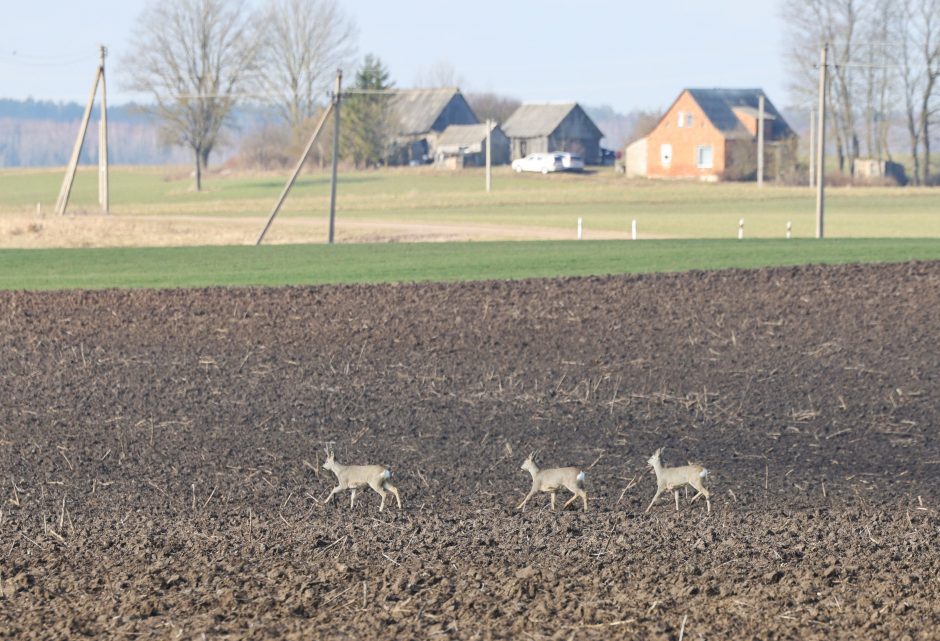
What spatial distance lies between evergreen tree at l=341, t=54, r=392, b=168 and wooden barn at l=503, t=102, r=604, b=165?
12948 mm

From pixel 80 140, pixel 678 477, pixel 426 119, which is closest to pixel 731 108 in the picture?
pixel 426 119

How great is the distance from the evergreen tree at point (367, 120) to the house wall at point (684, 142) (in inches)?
838

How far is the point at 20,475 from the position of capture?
11.4 metres

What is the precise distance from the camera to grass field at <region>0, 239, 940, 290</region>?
974 inches

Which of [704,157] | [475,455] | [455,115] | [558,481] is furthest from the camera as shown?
[455,115]

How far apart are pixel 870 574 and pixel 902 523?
1.83m

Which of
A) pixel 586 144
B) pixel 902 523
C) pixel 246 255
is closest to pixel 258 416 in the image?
pixel 902 523

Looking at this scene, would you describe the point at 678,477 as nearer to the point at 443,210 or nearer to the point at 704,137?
the point at 443,210

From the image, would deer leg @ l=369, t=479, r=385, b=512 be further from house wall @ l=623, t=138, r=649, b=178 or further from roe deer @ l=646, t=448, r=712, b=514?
house wall @ l=623, t=138, r=649, b=178

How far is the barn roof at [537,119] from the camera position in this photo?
116625 mm

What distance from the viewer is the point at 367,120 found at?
107 metres

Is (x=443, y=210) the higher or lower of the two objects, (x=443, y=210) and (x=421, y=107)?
the lower

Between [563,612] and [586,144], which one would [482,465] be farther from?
[586,144]

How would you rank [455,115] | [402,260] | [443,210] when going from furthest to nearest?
[455,115]
[443,210]
[402,260]
